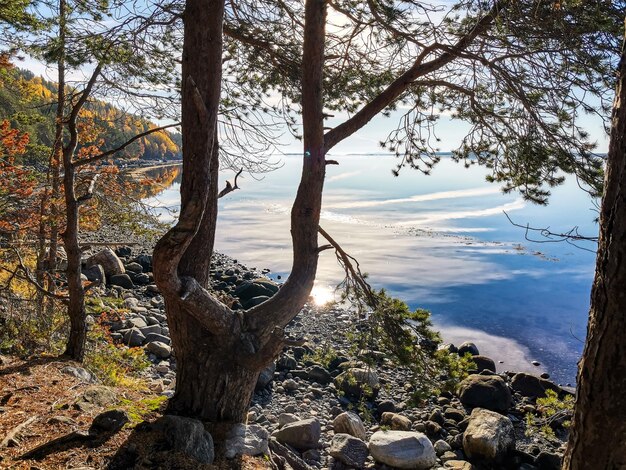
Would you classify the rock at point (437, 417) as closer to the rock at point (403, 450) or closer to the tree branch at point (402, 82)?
the rock at point (403, 450)

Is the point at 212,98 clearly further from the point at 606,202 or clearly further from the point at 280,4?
the point at 606,202

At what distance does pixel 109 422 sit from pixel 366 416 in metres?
2.66

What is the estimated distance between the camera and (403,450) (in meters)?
6.77

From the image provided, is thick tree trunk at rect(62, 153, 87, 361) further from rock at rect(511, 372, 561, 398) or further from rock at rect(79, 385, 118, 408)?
rock at rect(511, 372, 561, 398)

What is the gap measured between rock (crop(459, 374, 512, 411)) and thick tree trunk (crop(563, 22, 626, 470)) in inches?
281

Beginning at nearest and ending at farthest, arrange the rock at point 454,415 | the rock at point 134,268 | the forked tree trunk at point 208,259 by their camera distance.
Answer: the forked tree trunk at point 208,259
the rock at point 454,415
the rock at point 134,268

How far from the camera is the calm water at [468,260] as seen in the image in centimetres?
1356

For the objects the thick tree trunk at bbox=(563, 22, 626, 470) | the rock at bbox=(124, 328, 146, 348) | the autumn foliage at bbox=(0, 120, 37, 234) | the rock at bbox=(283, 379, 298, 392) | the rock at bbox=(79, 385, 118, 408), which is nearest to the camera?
the thick tree trunk at bbox=(563, 22, 626, 470)

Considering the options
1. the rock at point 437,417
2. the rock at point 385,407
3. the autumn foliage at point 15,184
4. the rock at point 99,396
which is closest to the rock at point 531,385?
the rock at point 437,417

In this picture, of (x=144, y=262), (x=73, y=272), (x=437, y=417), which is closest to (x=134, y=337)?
(x=73, y=272)

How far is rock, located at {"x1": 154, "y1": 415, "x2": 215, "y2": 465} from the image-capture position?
354 centimetres

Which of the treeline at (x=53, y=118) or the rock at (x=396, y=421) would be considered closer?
the treeline at (x=53, y=118)

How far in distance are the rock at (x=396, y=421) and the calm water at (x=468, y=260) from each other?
3316 mm

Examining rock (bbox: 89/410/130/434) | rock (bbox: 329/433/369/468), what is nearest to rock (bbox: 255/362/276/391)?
rock (bbox: 329/433/369/468)
